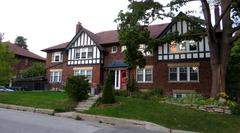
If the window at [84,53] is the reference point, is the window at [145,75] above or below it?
below

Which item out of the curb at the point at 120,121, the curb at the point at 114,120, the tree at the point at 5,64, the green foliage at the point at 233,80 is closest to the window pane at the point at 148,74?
the green foliage at the point at 233,80

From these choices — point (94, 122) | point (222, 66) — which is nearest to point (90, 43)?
point (222, 66)

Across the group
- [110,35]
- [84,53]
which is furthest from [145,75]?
[110,35]

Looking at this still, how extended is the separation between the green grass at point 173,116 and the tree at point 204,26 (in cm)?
453

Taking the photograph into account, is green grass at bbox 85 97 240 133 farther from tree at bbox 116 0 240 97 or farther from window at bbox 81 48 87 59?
window at bbox 81 48 87 59

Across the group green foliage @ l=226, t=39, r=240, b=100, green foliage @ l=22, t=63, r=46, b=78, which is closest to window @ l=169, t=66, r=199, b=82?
green foliage @ l=226, t=39, r=240, b=100

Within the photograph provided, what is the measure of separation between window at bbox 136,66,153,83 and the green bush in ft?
34.4

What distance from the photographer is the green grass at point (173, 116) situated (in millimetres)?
15305

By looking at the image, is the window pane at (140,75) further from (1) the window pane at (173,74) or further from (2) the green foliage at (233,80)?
(2) the green foliage at (233,80)

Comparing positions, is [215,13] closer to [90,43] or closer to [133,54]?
[133,54]

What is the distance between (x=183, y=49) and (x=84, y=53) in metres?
12.5

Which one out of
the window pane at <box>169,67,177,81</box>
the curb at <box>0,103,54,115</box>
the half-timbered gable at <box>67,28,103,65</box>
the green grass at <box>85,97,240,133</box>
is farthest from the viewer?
the half-timbered gable at <box>67,28,103,65</box>

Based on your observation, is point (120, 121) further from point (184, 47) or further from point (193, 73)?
point (184, 47)

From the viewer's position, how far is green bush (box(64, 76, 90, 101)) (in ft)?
72.2
